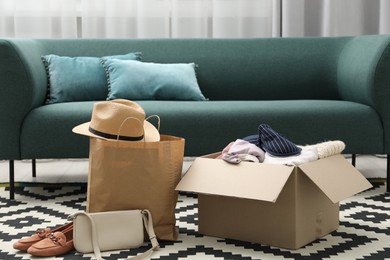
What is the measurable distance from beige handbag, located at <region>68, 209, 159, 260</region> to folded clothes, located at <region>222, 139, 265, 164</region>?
328 mm

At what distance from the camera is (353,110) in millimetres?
3059

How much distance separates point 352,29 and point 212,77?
1.22m

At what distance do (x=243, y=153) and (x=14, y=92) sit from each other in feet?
3.69

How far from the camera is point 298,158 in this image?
2338 mm

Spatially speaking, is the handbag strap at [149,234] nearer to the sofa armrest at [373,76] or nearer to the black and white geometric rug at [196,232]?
the black and white geometric rug at [196,232]

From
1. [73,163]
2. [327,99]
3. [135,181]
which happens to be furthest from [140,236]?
[73,163]

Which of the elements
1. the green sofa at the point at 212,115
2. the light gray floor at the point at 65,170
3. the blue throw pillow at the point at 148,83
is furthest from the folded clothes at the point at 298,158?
the light gray floor at the point at 65,170

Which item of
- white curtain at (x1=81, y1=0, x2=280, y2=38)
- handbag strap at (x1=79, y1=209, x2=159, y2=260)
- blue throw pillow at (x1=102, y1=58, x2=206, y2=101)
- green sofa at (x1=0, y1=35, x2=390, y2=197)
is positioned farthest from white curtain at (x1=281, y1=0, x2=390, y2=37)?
handbag strap at (x1=79, y1=209, x2=159, y2=260)

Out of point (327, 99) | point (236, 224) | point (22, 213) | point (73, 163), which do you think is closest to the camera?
point (236, 224)

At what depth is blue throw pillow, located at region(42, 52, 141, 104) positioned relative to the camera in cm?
331

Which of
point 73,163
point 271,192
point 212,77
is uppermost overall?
point 212,77

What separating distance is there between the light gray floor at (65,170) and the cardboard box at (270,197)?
129 cm

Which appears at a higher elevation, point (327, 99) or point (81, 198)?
point (327, 99)

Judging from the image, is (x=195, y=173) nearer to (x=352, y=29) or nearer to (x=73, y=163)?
(x=73, y=163)
